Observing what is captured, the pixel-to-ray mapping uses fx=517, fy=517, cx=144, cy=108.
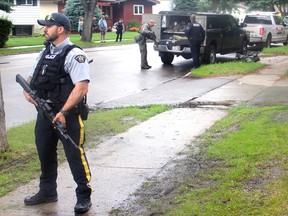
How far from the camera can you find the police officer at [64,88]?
4656 millimetres

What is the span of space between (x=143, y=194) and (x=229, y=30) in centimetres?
1563

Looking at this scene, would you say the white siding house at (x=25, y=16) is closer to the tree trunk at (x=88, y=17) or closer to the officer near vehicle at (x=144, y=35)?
the tree trunk at (x=88, y=17)

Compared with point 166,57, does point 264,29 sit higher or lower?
higher

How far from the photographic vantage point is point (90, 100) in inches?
476

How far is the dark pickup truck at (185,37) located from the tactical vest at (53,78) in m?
13.8

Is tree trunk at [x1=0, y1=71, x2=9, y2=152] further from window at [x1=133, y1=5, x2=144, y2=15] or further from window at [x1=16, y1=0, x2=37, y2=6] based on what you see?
window at [x1=133, y1=5, x2=144, y2=15]

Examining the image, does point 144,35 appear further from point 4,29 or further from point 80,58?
point 80,58

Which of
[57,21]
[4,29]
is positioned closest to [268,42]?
[4,29]

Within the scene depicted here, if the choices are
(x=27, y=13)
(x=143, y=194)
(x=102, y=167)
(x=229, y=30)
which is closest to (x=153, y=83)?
(x=229, y=30)

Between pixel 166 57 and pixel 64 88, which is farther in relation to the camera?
pixel 166 57

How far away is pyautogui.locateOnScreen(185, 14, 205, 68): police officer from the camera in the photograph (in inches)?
672

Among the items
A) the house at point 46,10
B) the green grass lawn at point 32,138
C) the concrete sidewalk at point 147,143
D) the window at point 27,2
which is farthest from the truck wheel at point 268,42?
the window at point 27,2

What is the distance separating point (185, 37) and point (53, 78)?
46.3 feet

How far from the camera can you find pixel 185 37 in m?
18.5
